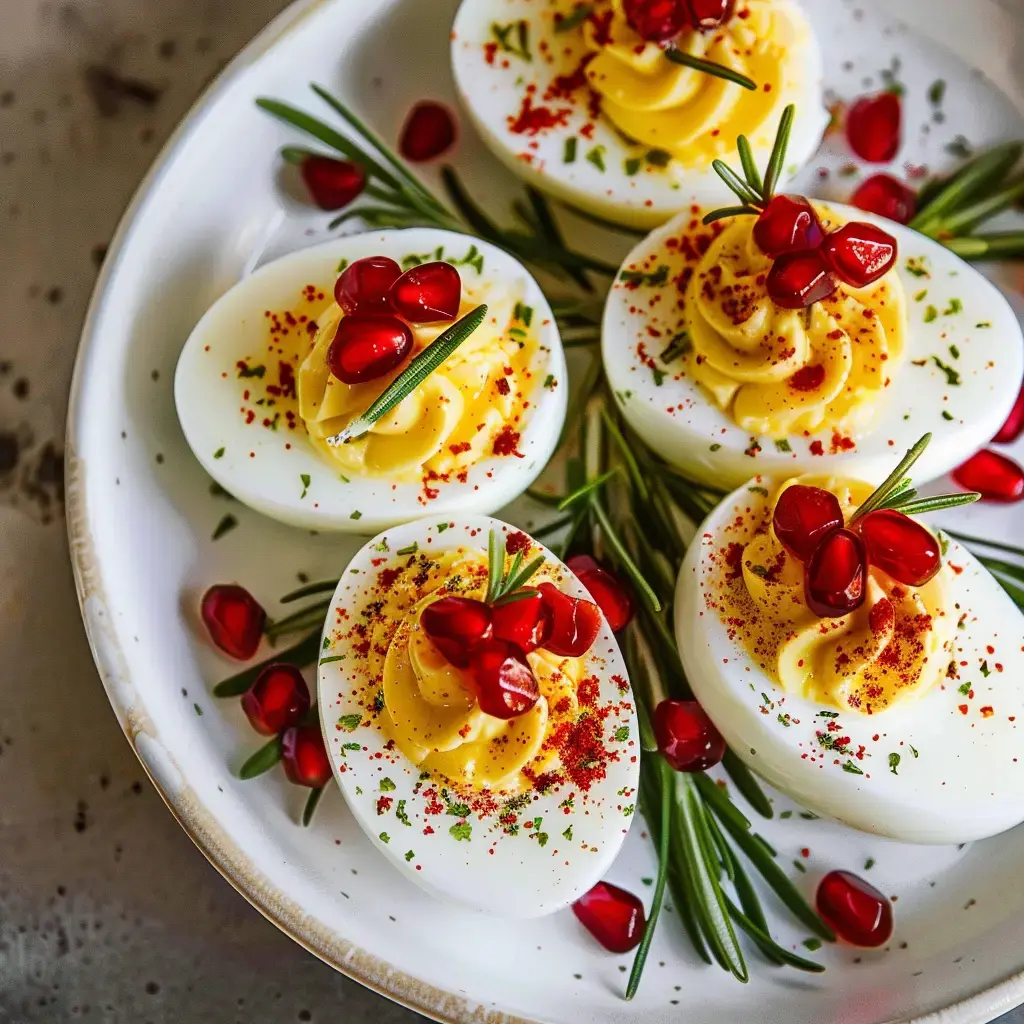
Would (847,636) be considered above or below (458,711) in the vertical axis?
above

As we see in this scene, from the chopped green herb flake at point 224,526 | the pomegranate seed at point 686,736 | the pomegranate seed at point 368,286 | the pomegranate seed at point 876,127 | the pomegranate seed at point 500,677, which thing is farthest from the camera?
the pomegranate seed at point 876,127

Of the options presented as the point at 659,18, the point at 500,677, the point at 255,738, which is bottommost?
the point at 255,738

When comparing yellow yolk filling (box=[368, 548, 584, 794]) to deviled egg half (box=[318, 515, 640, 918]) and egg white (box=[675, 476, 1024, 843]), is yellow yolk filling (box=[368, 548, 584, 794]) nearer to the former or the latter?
deviled egg half (box=[318, 515, 640, 918])

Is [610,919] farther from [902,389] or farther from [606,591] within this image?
[902,389]

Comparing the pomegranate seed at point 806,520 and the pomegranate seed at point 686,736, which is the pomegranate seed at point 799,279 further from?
the pomegranate seed at point 686,736

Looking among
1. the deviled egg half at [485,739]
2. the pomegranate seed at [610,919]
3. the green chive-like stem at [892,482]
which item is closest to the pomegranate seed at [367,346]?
the deviled egg half at [485,739]

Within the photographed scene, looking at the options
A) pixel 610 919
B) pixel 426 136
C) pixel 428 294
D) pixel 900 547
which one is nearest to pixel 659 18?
pixel 426 136
